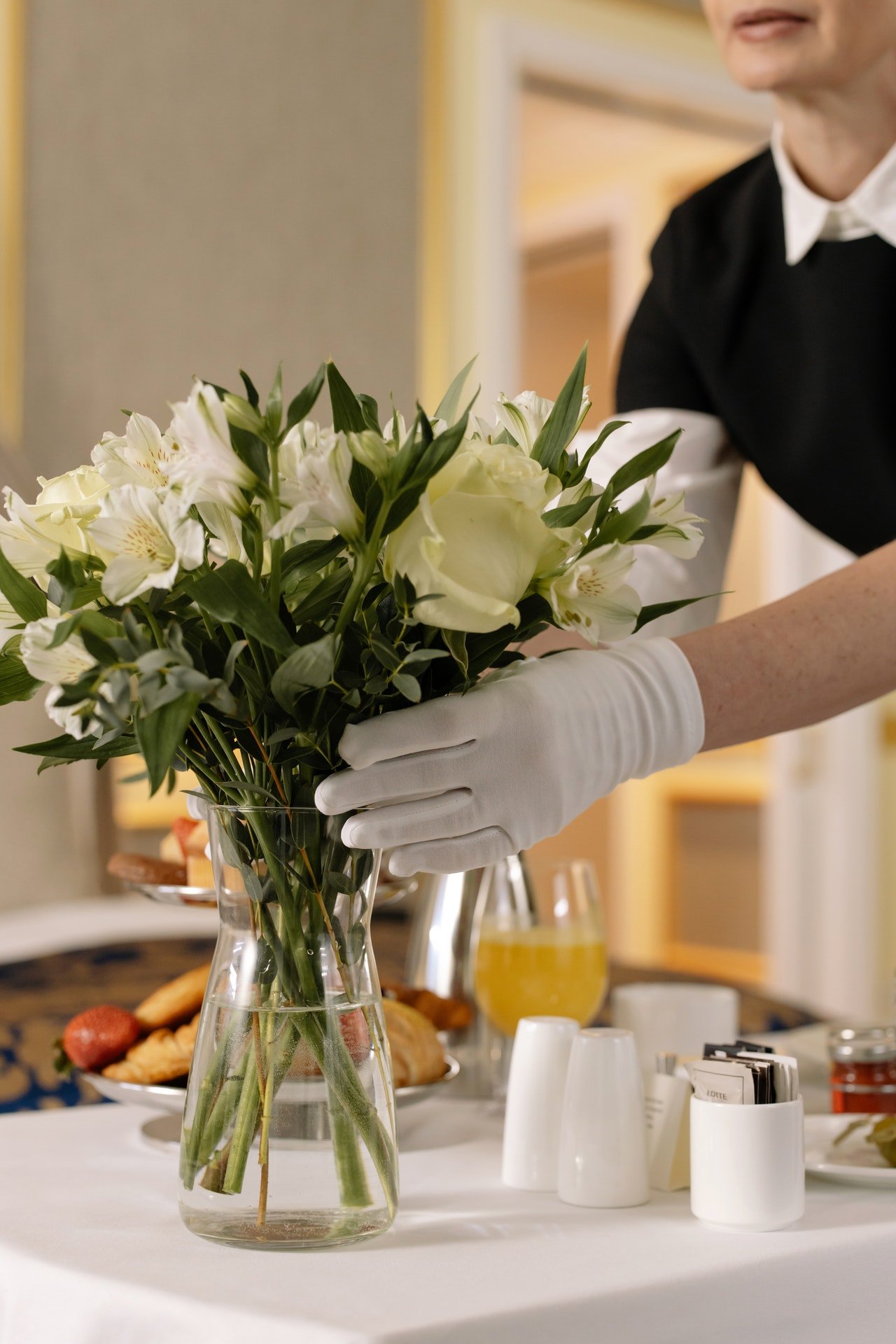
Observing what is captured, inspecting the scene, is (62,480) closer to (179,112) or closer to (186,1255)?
(186,1255)

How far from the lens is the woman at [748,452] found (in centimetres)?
87

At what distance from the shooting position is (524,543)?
2.54 feet

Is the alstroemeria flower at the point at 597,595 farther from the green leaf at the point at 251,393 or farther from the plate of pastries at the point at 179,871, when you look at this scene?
the plate of pastries at the point at 179,871

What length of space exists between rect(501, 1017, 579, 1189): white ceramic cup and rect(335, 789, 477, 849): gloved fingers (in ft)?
0.64

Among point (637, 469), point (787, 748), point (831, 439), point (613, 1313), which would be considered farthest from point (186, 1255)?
point (787, 748)

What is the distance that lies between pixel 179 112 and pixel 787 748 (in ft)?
7.42

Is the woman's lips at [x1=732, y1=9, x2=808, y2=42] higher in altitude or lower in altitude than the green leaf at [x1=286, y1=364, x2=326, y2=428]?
higher

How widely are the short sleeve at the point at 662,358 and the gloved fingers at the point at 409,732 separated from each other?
1.05 metres

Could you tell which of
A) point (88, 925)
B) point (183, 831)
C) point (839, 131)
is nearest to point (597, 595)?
point (183, 831)

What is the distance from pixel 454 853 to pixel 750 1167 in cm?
24

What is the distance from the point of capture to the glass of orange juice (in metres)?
1.23

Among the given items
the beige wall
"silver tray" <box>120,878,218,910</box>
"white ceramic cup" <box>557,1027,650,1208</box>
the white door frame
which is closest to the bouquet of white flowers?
"white ceramic cup" <box>557,1027,650,1208</box>

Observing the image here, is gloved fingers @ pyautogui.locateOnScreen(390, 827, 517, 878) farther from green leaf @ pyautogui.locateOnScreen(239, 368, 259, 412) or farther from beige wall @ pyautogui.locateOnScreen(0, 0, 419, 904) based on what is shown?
beige wall @ pyautogui.locateOnScreen(0, 0, 419, 904)

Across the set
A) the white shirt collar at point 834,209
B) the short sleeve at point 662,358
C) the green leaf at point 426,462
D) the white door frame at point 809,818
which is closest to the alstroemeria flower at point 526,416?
the green leaf at point 426,462
